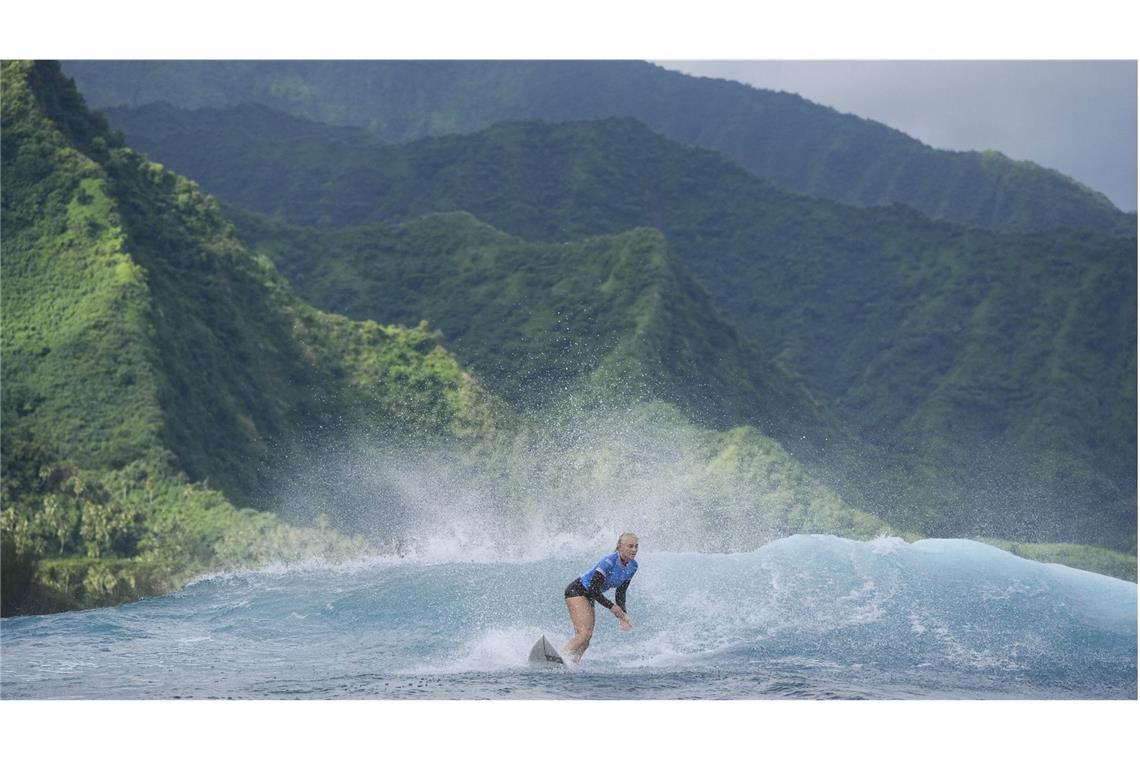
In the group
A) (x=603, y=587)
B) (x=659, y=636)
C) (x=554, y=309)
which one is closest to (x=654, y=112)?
(x=554, y=309)

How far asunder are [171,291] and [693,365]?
873 inches

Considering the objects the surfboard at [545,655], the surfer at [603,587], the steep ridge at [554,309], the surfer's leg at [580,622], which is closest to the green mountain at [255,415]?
the steep ridge at [554,309]

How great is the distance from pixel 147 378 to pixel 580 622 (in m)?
28.8

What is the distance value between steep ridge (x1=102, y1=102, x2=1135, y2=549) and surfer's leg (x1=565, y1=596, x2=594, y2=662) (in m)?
47.0

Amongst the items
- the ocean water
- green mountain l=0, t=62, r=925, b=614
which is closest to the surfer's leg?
the ocean water

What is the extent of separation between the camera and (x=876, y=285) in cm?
9994

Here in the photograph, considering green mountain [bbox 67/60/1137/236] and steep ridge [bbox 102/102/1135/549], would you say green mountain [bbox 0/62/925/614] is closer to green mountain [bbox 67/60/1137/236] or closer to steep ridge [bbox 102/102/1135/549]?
steep ridge [bbox 102/102/1135/549]

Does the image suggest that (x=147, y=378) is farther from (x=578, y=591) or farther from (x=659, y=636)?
(x=578, y=591)

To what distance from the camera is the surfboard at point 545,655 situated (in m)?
20.2

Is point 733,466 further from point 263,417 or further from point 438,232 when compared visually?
point 438,232

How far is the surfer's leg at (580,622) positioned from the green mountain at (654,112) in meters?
109

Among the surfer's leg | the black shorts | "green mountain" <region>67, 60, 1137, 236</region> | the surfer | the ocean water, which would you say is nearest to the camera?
the surfer

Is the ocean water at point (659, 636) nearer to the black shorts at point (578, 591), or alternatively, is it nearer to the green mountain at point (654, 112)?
the black shorts at point (578, 591)

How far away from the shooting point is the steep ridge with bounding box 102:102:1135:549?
7738 cm
